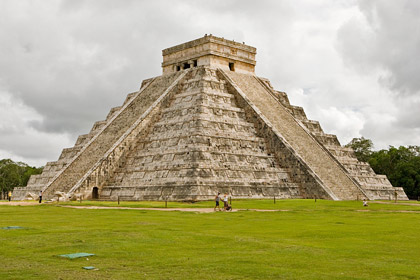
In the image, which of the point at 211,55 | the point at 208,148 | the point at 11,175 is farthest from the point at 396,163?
the point at 11,175

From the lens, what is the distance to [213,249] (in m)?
10.9

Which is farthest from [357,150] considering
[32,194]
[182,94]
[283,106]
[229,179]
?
[32,194]

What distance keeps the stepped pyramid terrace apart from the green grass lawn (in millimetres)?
12831

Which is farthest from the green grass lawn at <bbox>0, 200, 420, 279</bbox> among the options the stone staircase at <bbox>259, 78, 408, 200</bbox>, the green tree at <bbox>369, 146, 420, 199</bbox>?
the green tree at <bbox>369, 146, 420, 199</bbox>

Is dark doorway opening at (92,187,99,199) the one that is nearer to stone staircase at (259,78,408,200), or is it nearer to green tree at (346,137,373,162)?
stone staircase at (259,78,408,200)

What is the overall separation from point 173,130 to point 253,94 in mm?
8542

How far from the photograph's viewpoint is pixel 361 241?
1220 cm

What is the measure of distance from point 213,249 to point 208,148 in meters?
20.2

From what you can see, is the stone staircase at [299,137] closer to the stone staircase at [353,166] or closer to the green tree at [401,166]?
the stone staircase at [353,166]

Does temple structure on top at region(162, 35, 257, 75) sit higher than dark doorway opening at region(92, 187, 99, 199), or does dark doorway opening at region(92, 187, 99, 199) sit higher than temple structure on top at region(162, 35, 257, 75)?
temple structure on top at region(162, 35, 257, 75)

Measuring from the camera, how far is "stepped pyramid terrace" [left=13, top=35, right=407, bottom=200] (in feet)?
99.9

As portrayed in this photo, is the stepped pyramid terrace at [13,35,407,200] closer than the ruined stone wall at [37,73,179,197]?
Yes

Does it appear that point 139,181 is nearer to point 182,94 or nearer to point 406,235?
point 182,94

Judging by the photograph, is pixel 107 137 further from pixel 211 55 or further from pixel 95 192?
pixel 211 55
